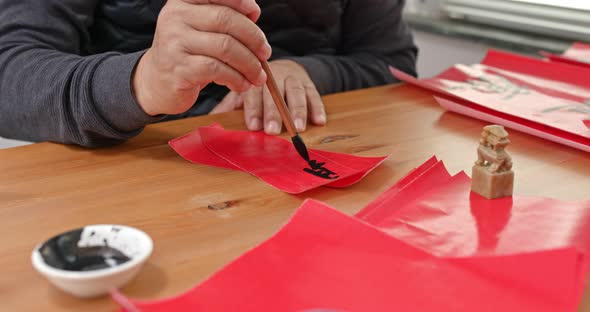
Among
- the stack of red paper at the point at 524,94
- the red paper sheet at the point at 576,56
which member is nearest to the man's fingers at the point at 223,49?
the stack of red paper at the point at 524,94

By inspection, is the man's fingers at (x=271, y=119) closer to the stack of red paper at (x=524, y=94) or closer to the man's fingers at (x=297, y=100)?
the man's fingers at (x=297, y=100)

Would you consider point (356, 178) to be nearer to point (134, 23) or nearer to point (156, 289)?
point (156, 289)

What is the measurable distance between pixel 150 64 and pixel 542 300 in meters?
0.50

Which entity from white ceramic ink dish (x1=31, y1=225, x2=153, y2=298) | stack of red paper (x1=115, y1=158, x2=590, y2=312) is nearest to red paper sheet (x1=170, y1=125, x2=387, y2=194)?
stack of red paper (x1=115, y1=158, x2=590, y2=312)

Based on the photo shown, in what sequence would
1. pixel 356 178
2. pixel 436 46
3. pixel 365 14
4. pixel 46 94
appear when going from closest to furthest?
pixel 356 178 → pixel 46 94 → pixel 365 14 → pixel 436 46

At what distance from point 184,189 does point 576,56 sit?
0.85 metres

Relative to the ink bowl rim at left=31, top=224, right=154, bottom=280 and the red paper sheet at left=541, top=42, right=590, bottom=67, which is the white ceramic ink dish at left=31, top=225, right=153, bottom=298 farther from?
the red paper sheet at left=541, top=42, right=590, bottom=67

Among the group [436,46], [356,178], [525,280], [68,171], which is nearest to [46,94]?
[68,171]

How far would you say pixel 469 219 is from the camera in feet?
1.83

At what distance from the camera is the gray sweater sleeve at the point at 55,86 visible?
30.2 inches

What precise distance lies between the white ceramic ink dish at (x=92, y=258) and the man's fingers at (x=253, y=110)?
39cm

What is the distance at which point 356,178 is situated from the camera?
2.19 feet

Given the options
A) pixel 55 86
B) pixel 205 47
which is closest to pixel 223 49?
pixel 205 47

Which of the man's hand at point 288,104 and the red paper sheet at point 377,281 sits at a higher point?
the red paper sheet at point 377,281
